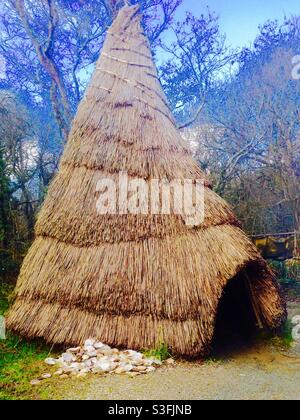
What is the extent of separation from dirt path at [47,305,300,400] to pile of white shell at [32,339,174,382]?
13 centimetres

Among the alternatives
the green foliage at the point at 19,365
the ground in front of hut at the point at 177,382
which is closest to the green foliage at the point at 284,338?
the ground in front of hut at the point at 177,382

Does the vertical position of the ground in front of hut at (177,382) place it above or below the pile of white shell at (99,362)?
below

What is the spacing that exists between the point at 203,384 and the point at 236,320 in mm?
2426

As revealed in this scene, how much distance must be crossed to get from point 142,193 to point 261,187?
7.12 metres

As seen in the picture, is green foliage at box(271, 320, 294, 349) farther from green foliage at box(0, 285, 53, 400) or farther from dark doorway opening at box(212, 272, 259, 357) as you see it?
green foliage at box(0, 285, 53, 400)

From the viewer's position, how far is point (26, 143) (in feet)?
51.4

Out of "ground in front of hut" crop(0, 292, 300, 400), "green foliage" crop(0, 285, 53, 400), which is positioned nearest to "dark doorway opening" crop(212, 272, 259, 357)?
"ground in front of hut" crop(0, 292, 300, 400)

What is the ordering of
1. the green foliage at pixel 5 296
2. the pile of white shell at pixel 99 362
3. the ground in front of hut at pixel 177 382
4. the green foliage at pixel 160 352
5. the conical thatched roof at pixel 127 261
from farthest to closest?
the green foliage at pixel 5 296
the conical thatched roof at pixel 127 261
the green foliage at pixel 160 352
the pile of white shell at pixel 99 362
the ground in front of hut at pixel 177 382

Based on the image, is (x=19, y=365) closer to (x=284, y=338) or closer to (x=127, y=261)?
(x=127, y=261)

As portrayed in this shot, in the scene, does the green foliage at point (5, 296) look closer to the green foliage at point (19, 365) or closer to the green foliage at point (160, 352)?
the green foliage at point (19, 365)

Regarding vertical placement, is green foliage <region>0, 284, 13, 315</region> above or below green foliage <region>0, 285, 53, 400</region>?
above

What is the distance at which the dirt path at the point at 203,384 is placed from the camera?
3725 mm

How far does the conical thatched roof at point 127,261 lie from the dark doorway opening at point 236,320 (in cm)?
42

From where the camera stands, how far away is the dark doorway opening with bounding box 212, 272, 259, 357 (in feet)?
18.2
